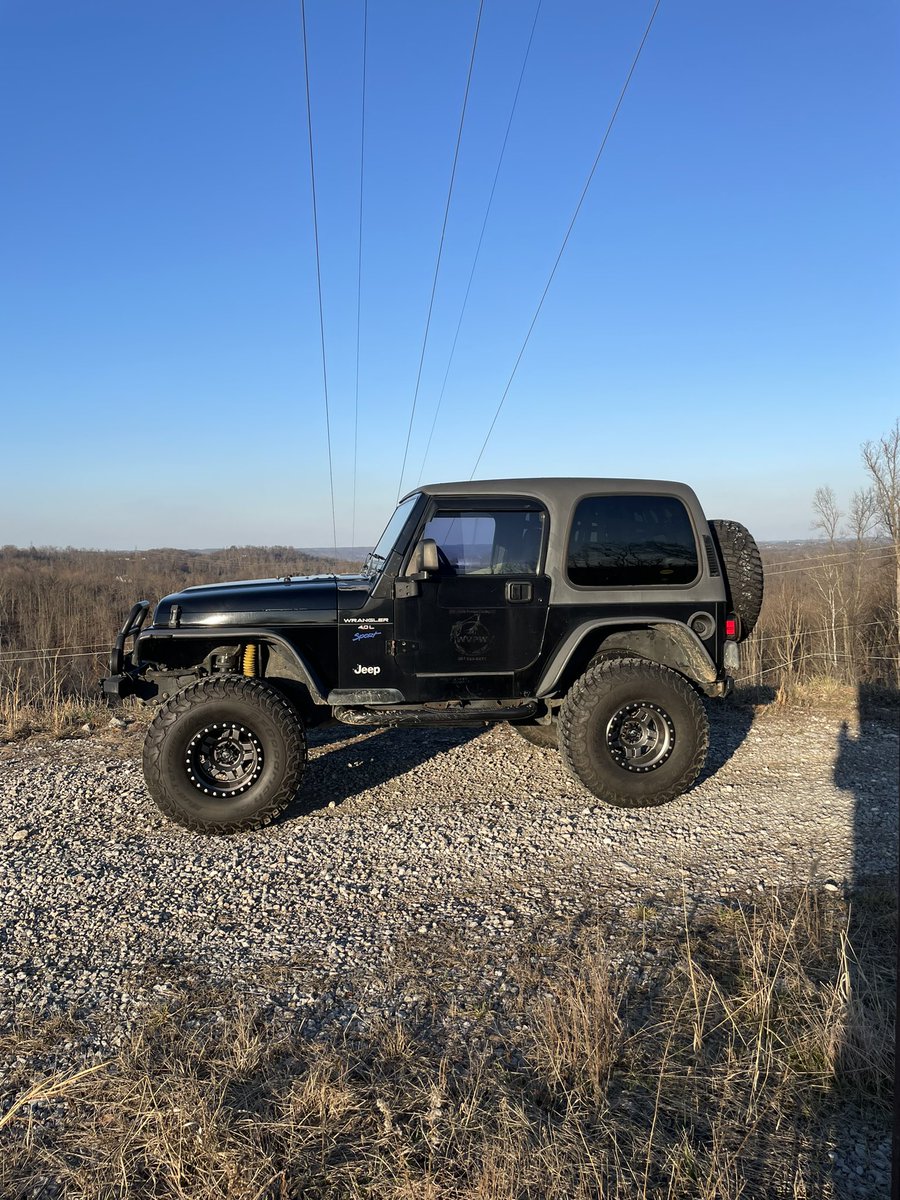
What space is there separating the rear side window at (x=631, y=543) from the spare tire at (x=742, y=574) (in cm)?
32

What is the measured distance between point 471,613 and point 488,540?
1.86ft

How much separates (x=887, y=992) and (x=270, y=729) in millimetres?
3510

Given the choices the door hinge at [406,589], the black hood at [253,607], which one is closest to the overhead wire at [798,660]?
the door hinge at [406,589]

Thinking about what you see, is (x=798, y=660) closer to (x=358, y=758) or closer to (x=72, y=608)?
(x=358, y=758)

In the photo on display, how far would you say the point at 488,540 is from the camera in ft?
18.9

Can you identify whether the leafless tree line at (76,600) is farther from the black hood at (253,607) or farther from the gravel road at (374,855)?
the black hood at (253,607)

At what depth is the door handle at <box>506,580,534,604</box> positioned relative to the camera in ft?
18.2

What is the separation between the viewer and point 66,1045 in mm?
2887

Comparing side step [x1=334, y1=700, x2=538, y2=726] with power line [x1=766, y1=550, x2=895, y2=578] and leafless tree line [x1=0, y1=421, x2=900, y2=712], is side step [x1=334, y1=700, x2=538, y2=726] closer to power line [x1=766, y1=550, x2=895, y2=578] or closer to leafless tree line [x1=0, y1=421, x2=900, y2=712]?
leafless tree line [x1=0, y1=421, x2=900, y2=712]

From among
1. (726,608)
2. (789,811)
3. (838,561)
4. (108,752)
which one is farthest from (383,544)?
(838,561)

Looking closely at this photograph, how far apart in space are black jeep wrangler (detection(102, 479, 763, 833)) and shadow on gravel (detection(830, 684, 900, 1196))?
1.23 m

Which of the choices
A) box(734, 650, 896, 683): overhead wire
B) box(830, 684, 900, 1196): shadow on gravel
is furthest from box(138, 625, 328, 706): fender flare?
box(734, 650, 896, 683): overhead wire

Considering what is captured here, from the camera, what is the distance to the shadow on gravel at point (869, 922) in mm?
2346

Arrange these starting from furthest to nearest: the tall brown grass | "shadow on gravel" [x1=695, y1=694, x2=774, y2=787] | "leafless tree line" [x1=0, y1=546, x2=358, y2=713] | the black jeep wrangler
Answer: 1. "leafless tree line" [x1=0, y1=546, x2=358, y2=713]
2. the tall brown grass
3. "shadow on gravel" [x1=695, y1=694, x2=774, y2=787]
4. the black jeep wrangler
